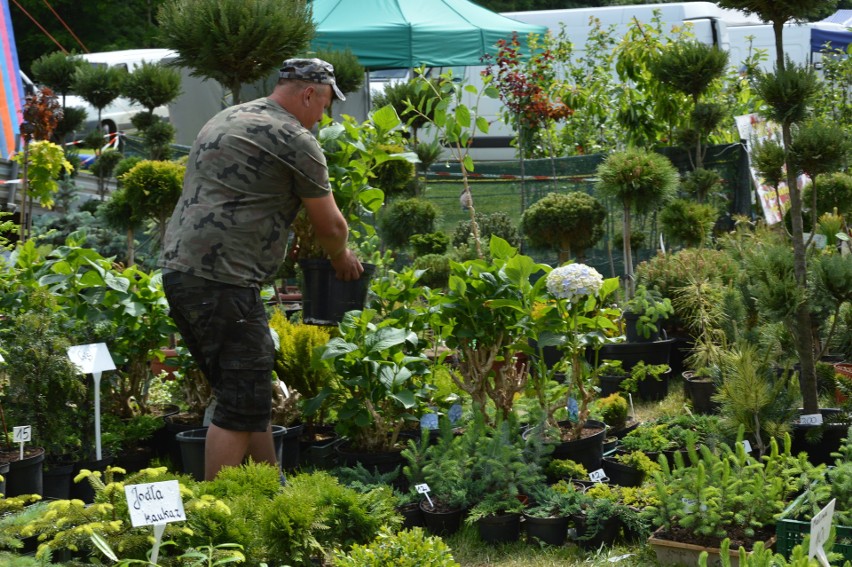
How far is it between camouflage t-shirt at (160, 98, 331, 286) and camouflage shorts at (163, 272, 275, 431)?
53mm

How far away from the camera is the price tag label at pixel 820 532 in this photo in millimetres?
2473

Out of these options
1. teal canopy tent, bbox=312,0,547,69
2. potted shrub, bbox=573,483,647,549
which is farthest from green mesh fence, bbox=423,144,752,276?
potted shrub, bbox=573,483,647,549

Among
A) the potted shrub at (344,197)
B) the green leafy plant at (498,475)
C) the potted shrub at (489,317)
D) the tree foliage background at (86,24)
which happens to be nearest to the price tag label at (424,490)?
the green leafy plant at (498,475)

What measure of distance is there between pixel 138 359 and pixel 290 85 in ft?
5.40

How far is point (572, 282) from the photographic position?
4.05 m

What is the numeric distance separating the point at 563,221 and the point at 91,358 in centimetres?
425

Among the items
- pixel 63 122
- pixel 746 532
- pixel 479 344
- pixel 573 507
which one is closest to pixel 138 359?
pixel 479 344

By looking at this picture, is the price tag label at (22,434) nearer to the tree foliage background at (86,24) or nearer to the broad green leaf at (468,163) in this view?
the broad green leaf at (468,163)

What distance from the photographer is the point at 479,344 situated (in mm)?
4367

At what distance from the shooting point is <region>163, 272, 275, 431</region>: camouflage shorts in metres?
3.53

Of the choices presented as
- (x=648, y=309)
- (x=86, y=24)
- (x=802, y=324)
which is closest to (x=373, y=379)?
(x=802, y=324)

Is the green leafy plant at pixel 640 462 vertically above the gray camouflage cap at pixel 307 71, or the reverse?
the gray camouflage cap at pixel 307 71

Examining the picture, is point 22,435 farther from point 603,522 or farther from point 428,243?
point 428,243

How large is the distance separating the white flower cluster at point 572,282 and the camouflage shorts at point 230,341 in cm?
122
